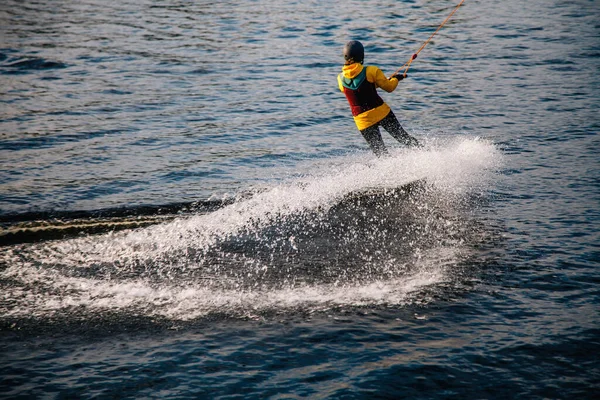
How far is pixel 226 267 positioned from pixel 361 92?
13.0 ft

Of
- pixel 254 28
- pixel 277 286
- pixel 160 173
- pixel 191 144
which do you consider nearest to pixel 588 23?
pixel 254 28

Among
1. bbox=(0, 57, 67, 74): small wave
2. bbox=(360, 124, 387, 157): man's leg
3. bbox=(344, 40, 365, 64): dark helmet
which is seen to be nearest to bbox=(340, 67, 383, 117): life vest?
bbox=(344, 40, 365, 64): dark helmet

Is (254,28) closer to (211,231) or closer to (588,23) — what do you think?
(588,23)

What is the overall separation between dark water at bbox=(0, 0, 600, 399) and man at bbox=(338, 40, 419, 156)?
740mm

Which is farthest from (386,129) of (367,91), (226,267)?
(226,267)

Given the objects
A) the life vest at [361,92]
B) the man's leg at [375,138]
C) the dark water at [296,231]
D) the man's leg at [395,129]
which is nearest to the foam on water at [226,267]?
the dark water at [296,231]

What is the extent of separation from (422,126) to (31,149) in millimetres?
8104

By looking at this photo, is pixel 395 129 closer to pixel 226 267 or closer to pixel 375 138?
pixel 375 138

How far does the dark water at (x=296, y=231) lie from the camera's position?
6.02 metres

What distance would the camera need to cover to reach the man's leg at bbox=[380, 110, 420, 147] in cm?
1077

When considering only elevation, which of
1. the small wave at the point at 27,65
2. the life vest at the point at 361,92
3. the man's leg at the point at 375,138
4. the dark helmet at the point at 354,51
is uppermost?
the dark helmet at the point at 354,51

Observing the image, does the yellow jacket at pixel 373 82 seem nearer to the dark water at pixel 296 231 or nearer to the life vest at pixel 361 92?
the life vest at pixel 361 92

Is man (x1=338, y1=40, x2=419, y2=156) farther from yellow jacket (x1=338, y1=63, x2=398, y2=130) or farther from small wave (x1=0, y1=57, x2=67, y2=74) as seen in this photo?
small wave (x1=0, y1=57, x2=67, y2=74)

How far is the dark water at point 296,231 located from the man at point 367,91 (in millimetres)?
740
